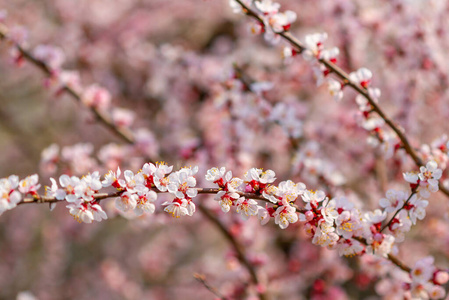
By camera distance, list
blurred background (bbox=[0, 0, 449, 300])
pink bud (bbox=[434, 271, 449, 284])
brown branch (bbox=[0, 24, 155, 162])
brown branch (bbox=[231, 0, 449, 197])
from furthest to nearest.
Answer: blurred background (bbox=[0, 0, 449, 300])
brown branch (bbox=[0, 24, 155, 162])
brown branch (bbox=[231, 0, 449, 197])
pink bud (bbox=[434, 271, 449, 284])

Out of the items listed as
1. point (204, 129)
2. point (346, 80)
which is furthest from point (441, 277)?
point (204, 129)

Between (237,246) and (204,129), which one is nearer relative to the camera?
(237,246)

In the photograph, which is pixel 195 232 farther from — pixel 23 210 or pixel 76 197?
pixel 76 197

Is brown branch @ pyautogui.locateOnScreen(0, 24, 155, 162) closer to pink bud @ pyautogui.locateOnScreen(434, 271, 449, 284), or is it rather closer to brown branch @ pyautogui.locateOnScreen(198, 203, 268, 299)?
brown branch @ pyautogui.locateOnScreen(198, 203, 268, 299)

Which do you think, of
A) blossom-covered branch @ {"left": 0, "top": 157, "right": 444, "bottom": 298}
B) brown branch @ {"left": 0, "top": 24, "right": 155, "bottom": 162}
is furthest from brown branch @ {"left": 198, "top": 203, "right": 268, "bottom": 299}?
blossom-covered branch @ {"left": 0, "top": 157, "right": 444, "bottom": 298}

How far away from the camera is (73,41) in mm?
5340

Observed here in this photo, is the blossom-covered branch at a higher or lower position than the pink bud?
lower

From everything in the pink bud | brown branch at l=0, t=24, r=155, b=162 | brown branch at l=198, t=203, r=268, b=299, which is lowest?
brown branch at l=0, t=24, r=155, b=162

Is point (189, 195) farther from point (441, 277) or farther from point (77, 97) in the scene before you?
point (77, 97)

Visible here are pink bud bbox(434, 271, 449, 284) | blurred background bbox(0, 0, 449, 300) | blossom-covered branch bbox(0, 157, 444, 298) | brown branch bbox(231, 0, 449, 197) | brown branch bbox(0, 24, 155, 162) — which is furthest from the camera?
blurred background bbox(0, 0, 449, 300)

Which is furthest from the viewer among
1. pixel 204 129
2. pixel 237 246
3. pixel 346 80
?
pixel 204 129

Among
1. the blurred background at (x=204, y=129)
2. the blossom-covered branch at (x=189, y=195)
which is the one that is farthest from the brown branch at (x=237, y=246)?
the blossom-covered branch at (x=189, y=195)

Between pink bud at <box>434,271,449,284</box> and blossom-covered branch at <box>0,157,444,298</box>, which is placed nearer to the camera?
blossom-covered branch at <box>0,157,444,298</box>

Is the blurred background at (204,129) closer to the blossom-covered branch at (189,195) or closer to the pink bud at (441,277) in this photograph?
the pink bud at (441,277)
